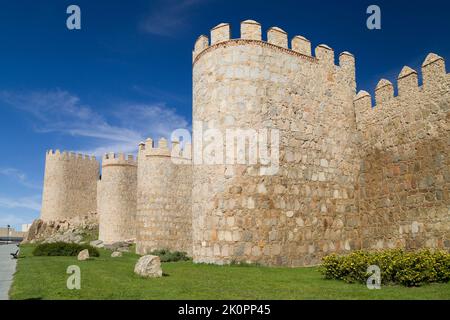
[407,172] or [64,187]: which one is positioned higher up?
[64,187]

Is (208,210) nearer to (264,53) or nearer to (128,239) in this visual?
(264,53)

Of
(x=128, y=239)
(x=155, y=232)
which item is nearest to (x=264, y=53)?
(x=155, y=232)

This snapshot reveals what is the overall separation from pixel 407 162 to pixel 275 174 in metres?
4.64

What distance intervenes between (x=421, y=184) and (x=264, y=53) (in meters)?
6.84

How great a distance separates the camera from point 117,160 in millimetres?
36688

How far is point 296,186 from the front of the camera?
45.1 ft

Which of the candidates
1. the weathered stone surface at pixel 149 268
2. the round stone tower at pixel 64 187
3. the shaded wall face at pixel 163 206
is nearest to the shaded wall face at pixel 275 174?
the weathered stone surface at pixel 149 268

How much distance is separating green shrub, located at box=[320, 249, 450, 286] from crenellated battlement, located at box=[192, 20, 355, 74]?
308 inches

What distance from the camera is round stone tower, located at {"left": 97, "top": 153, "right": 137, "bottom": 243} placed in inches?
1433

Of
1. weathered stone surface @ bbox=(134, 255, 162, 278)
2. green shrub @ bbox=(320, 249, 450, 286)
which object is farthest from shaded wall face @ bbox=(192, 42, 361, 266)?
green shrub @ bbox=(320, 249, 450, 286)

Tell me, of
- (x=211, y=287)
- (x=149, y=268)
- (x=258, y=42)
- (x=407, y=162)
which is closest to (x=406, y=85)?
(x=407, y=162)

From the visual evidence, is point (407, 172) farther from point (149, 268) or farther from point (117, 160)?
point (117, 160)

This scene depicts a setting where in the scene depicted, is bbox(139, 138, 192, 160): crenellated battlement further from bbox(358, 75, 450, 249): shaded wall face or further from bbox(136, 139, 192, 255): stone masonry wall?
bbox(358, 75, 450, 249): shaded wall face
